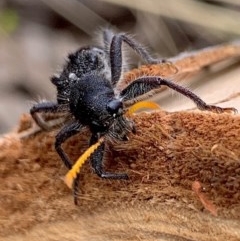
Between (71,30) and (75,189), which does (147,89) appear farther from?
(71,30)

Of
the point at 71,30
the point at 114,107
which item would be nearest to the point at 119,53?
the point at 114,107

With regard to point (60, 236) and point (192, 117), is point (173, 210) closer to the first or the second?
point (192, 117)

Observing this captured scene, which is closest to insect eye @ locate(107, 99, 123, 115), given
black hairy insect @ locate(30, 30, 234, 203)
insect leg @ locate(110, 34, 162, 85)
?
black hairy insect @ locate(30, 30, 234, 203)

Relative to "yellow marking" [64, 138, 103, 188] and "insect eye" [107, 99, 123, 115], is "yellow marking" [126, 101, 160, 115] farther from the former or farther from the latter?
"yellow marking" [64, 138, 103, 188]

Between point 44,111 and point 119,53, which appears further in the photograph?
point 119,53

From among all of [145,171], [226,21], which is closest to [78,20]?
[226,21]

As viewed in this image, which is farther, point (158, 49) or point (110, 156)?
point (158, 49)

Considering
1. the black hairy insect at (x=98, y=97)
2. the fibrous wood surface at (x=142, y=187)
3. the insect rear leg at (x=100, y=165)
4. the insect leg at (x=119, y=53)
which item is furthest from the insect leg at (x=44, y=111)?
the insect rear leg at (x=100, y=165)

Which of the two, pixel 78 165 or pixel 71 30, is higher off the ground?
pixel 71 30
